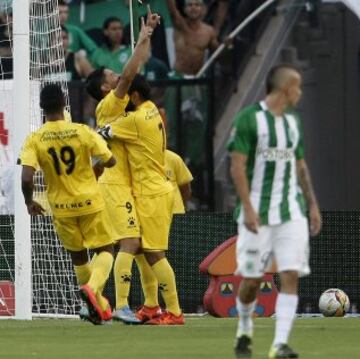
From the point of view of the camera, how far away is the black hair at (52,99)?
14078mm

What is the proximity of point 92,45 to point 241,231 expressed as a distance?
12.4 metres

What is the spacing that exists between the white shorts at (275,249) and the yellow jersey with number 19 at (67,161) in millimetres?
3087

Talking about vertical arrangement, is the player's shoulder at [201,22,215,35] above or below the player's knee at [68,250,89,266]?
above

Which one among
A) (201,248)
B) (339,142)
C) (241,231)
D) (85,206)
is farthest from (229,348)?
(339,142)

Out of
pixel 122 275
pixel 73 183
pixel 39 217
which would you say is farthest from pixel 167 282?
pixel 39 217

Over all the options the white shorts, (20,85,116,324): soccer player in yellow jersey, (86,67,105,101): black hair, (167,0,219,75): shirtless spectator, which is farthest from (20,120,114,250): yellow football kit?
(167,0,219,75): shirtless spectator

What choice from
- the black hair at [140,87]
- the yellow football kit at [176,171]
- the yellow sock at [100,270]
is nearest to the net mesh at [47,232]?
the yellow football kit at [176,171]

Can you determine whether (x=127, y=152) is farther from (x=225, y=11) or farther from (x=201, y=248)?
(x=225, y=11)

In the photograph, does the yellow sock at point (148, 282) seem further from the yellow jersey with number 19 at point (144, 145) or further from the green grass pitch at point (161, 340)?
the yellow jersey with number 19 at point (144, 145)

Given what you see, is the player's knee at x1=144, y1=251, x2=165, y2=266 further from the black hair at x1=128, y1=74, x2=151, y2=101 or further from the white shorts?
the white shorts

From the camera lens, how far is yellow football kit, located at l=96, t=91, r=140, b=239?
591 inches

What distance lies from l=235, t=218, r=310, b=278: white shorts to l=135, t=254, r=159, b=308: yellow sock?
4.11 m

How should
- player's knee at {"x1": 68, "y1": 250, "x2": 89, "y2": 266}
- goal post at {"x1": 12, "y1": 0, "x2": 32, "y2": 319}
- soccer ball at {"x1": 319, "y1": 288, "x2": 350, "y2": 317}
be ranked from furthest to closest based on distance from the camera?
soccer ball at {"x1": 319, "y1": 288, "x2": 350, "y2": 317}
goal post at {"x1": 12, "y1": 0, "x2": 32, "y2": 319}
player's knee at {"x1": 68, "y1": 250, "x2": 89, "y2": 266}

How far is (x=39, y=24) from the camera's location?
57.6ft
